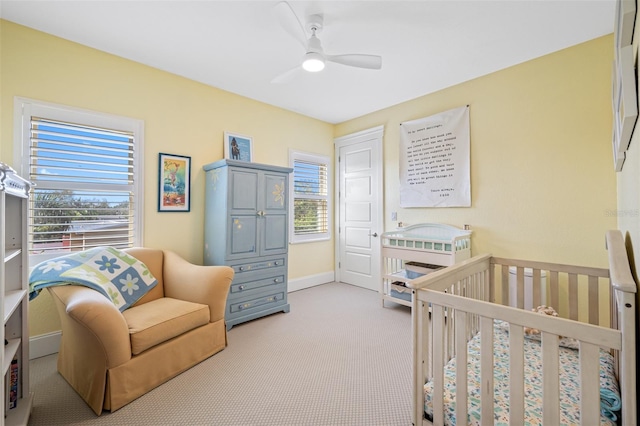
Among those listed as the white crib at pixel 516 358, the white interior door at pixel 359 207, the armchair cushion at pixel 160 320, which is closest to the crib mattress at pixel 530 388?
the white crib at pixel 516 358

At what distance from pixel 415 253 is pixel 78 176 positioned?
130 inches

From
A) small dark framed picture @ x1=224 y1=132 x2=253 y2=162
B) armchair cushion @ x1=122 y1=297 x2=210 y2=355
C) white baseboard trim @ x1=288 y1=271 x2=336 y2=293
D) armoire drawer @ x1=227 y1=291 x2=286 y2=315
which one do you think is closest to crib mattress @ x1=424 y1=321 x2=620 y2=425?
armchair cushion @ x1=122 y1=297 x2=210 y2=355

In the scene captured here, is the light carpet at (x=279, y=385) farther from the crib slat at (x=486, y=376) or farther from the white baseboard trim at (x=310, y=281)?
the white baseboard trim at (x=310, y=281)

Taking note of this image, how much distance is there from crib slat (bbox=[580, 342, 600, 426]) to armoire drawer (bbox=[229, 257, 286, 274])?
254 cm

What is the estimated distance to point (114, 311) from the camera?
1.65 m

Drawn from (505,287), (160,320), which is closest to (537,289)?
(505,287)

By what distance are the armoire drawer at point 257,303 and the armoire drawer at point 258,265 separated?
31 cm

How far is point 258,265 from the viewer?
2982 mm

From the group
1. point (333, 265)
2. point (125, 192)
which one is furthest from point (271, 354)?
point (333, 265)

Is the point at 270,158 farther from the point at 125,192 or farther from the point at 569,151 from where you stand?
the point at 569,151

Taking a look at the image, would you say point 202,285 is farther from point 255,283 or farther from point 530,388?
point 530,388

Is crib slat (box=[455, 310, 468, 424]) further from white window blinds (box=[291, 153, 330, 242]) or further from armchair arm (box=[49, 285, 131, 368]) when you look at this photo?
white window blinds (box=[291, 153, 330, 242])

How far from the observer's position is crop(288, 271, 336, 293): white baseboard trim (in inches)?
156

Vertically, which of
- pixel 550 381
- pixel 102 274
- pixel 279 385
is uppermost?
pixel 102 274
